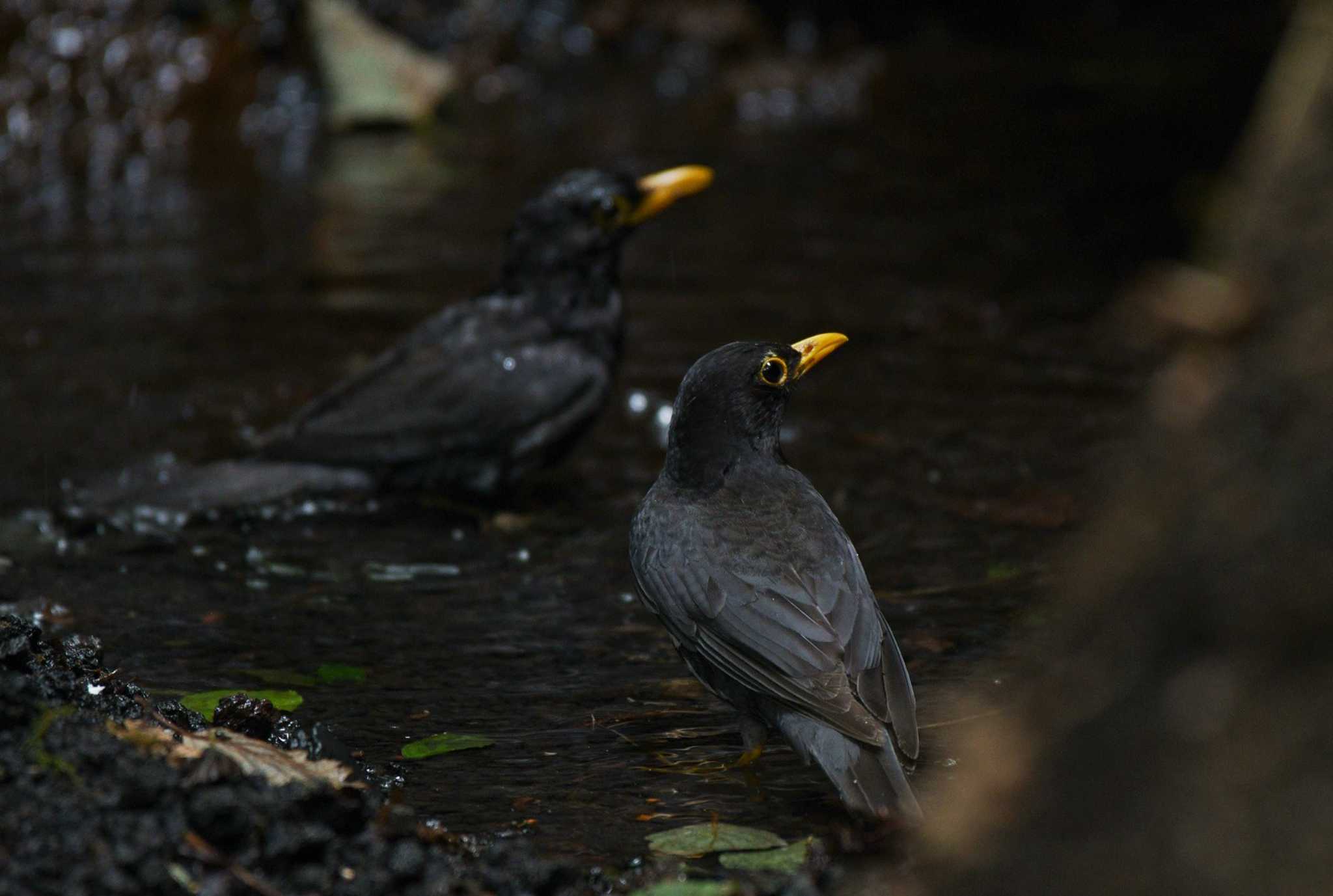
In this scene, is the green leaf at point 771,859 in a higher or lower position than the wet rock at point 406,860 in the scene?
lower

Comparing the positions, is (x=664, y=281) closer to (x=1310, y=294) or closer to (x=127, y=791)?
(x=127, y=791)

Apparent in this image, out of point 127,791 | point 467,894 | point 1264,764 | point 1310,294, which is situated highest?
point 1310,294

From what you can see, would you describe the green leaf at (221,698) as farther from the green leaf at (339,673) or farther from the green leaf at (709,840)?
the green leaf at (709,840)

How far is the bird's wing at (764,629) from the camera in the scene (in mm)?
3514

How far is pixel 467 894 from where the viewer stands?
2809mm

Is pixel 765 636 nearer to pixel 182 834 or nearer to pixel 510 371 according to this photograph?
pixel 182 834

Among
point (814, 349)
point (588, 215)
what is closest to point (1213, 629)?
point (814, 349)

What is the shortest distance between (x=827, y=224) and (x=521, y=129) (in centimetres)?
397

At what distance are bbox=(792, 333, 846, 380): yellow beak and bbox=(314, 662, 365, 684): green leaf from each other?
57.3 inches

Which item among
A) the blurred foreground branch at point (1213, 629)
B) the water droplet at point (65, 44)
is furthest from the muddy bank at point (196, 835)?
the water droplet at point (65, 44)

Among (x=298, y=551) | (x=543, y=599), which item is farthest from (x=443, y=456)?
(x=543, y=599)

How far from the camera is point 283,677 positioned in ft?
14.2

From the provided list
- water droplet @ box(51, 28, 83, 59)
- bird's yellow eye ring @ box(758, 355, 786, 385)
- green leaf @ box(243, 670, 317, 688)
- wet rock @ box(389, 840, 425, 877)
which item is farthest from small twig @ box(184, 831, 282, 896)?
water droplet @ box(51, 28, 83, 59)

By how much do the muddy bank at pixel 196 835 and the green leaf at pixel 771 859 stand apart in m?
0.10
